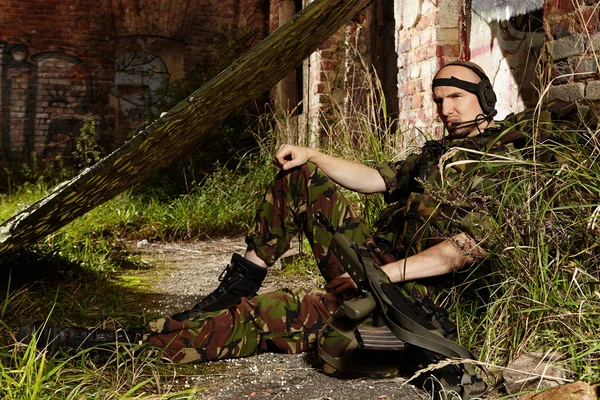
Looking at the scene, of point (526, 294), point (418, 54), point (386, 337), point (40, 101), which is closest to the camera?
point (386, 337)

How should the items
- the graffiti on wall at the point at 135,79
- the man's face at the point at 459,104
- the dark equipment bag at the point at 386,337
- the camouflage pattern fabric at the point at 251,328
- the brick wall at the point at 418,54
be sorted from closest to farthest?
the dark equipment bag at the point at 386,337 → the camouflage pattern fabric at the point at 251,328 → the man's face at the point at 459,104 → the brick wall at the point at 418,54 → the graffiti on wall at the point at 135,79

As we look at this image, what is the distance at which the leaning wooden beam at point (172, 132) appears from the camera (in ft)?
6.24

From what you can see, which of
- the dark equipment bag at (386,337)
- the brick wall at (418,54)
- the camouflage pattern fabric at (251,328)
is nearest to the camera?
the dark equipment bag at (386,337)

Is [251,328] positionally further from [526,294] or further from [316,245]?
[526,294]

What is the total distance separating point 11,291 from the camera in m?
2.93

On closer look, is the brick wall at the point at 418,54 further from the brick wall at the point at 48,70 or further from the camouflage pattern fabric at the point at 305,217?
the brick wall at the point at 48,70

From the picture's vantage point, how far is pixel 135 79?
10805mm

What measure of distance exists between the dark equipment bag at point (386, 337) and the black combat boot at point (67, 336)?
710mm

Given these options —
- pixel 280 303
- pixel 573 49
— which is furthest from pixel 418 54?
pixel 280 303

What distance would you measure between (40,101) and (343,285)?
9.44 meters

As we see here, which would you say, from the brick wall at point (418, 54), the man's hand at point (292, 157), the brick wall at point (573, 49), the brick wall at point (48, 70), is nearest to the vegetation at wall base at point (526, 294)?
the brick wall at point (573, 49)

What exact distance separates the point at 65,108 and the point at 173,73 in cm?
192

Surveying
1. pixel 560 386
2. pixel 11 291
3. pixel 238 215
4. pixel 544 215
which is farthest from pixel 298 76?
pixel 560 386

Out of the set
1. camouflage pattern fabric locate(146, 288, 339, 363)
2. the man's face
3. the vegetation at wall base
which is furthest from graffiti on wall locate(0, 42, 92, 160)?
the man's face
